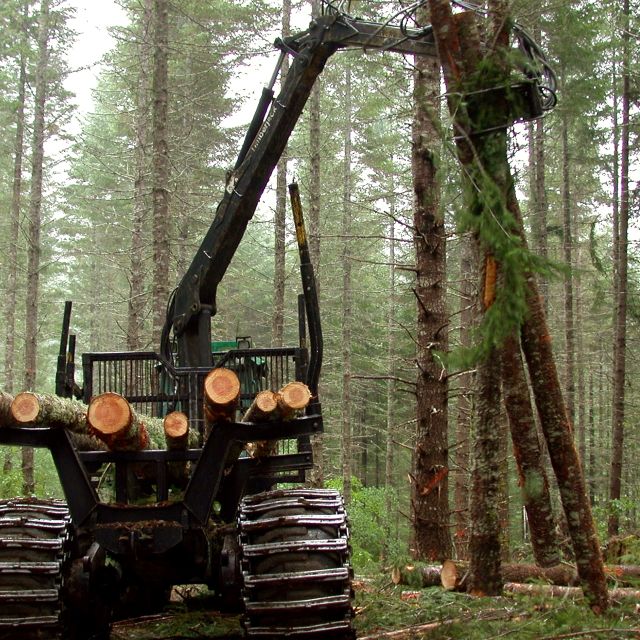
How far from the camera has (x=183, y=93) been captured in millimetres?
23641

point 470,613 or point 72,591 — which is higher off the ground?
point 72,591

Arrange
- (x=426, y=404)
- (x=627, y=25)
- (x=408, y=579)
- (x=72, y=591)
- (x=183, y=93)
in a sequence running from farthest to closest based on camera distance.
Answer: (x=183, y=93) < (x=627, y=25) < (x=426, y=404) < (x=408, y=579) < (x=72, y=591)

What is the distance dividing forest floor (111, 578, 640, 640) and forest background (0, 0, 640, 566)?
1.20 metres

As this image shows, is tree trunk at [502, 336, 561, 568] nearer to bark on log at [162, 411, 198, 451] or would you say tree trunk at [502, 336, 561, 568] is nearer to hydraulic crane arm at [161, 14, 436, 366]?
bark on log at [162, 411, 198, 451]

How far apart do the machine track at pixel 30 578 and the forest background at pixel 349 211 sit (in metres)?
2.53

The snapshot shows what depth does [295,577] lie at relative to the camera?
411cm

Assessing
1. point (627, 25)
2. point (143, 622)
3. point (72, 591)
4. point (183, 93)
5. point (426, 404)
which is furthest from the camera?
point (183, 93)

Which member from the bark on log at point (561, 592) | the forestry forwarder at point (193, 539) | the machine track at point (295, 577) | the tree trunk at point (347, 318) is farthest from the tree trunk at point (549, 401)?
the tree trunk at point (347, 318)

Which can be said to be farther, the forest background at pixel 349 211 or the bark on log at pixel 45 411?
the forest background at pixel 349 211

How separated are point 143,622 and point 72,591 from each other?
1922mm

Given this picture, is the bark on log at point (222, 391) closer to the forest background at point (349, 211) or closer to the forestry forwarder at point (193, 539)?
the forestry forwarder at point (193, 539)

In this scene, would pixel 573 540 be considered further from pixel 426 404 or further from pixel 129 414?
pixel 426 404

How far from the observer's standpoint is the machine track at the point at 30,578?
13.5 ft

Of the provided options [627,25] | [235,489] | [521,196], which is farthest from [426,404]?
[521,196]
